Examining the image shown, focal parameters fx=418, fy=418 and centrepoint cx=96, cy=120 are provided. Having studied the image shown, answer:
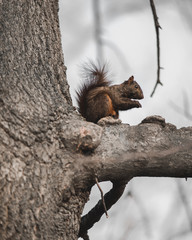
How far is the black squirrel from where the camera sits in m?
2.61

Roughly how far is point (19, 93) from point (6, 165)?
0.34 meters

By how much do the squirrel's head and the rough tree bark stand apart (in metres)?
1.03

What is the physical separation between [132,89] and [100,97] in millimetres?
540

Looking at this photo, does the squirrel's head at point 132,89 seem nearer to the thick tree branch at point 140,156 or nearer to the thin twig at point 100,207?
the thin twig at point 100,207

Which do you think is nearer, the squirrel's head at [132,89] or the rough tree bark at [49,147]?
the rough tree bark at [49,147]

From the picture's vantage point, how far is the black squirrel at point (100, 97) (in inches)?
103

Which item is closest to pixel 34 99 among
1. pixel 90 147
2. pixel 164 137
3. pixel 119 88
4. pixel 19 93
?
pixel 19 93


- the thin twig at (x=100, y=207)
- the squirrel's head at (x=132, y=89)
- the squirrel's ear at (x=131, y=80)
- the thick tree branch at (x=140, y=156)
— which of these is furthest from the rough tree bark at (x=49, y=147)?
the squirrel's ear at (x=131, y=80)

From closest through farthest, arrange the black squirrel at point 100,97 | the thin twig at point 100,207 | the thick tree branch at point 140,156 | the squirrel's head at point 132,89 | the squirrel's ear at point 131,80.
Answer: the thick tree branch at point 140,156
the thin twig at point 100,207
the black squirrel at point 100,97
the squirrel's head at point 132,89
the squirrel's ear at point 131,80

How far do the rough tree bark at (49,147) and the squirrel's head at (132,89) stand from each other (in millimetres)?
1035

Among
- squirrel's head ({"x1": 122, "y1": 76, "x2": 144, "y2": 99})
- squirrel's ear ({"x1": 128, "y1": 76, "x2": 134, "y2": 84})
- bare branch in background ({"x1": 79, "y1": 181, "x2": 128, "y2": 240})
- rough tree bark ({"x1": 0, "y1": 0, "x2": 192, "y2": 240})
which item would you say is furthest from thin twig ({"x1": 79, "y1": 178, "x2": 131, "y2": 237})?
squirrel's ear ({"x1": 128, "y1": 76, "x2": 134, "y2": 84})

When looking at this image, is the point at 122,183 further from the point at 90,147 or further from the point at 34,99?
the point at 34,99

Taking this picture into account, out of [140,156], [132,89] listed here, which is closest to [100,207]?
[140,156]

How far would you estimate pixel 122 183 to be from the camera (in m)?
2.22
